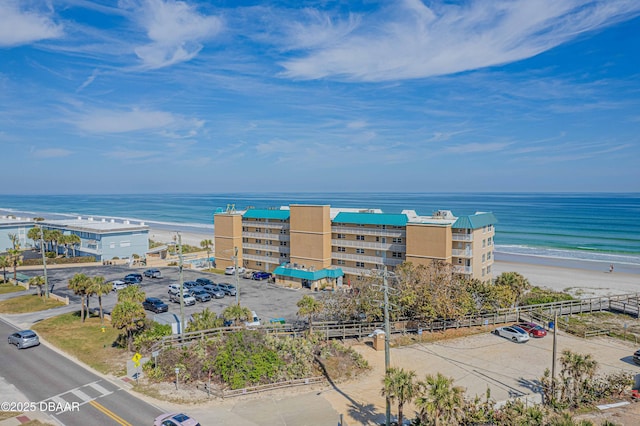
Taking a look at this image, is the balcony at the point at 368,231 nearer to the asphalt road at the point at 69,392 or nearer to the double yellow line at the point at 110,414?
the asphalt road at the point at 69,392

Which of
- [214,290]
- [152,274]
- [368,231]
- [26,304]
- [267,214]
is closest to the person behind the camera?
[26,304]

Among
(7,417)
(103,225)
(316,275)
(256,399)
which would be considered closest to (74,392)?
(7,417)

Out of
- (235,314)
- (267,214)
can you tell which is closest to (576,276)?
(267,214)

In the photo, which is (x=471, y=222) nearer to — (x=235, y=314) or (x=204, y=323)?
(x=235, y=314)

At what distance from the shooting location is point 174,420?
21.7 metres

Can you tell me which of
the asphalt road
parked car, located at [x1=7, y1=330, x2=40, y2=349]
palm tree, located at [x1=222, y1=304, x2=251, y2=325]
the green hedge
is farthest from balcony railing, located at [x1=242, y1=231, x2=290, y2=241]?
the asphalt road

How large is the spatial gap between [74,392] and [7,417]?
378 cm

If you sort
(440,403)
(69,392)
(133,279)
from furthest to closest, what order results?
1. (133,279)
2. (69,392)
3. (440,403)

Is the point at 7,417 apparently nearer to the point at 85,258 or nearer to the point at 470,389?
the point at 470,389

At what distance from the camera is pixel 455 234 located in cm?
5256

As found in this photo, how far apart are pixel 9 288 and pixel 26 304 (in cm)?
1203

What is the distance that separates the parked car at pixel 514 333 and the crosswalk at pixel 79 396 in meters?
33.2

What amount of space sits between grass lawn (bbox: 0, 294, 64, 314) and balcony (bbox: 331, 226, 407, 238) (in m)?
37.6

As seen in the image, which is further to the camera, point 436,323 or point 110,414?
point 436,323
